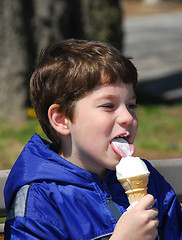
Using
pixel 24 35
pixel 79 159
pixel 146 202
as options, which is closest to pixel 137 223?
pixel 146 202

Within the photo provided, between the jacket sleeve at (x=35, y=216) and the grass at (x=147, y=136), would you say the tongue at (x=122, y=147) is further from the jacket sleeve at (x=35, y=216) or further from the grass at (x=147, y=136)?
the grass at (x=147, y=136)

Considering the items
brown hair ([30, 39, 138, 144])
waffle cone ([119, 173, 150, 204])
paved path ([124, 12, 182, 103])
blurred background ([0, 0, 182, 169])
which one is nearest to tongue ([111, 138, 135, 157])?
waffle cone ([119, 173, 150, 204])

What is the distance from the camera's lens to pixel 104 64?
2.37 m

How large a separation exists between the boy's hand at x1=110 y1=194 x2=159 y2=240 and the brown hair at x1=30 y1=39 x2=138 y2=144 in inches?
20.3

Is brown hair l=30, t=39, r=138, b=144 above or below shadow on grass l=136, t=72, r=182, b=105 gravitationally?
above

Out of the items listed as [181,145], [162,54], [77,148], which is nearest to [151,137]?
[181,145]

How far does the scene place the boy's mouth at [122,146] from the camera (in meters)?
2.30

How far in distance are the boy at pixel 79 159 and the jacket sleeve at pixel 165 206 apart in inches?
8.2

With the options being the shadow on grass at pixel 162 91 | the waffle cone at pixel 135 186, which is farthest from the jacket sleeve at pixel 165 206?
the shadow on grass at pixel 162 91

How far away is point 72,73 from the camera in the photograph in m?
2.37

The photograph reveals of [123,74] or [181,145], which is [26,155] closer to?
[123,74]

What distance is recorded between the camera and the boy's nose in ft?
7.67

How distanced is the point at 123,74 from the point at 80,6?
6241mm

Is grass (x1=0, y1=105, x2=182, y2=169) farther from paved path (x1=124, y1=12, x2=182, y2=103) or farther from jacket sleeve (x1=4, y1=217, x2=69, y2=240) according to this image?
jacket sleeve (x1=4, y1=217, x2=69, y2=240)
